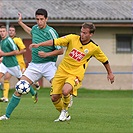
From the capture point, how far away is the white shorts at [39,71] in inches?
475

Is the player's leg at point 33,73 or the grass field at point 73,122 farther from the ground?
the player's leg at point 33,73

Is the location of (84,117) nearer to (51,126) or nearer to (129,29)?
(51,126)

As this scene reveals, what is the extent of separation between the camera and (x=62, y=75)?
11.5m

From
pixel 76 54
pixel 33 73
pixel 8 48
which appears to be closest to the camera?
pixel 76 54

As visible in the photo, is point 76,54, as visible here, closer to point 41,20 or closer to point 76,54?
point 76,54

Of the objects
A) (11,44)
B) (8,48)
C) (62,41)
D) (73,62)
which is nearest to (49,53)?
(62,41)

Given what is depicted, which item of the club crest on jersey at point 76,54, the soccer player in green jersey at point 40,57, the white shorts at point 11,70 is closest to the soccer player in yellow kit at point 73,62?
the club crest on jersey at point 76,54

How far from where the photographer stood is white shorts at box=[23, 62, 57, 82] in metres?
12.1

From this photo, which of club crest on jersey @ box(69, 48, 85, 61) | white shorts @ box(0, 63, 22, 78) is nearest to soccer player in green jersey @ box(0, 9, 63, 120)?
club crest on jersey @ box(69, 48, 85, 61)

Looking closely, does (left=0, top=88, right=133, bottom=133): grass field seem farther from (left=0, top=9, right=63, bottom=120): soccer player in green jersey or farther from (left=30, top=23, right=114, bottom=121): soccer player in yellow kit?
(left=0, top=9, right=63, bottom=120): soccer player in green jersey

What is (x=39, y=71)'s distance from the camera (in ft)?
40.0

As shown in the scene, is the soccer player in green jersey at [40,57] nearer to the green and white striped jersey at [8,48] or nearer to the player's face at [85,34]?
the player's face at [85,34]

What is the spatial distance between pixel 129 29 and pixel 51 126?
17406 mm

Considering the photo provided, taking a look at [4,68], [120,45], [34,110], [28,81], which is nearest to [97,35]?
[120,45]
